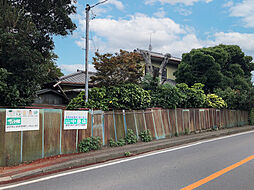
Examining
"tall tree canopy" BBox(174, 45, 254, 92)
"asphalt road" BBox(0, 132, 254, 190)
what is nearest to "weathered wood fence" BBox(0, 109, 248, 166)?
"asphalt road" BBox(0, 132, 254, 190)

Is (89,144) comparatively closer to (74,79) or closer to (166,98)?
(166,98)

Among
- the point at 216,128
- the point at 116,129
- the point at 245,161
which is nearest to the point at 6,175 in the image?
the point at 116,129

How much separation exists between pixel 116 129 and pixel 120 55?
4957 mm

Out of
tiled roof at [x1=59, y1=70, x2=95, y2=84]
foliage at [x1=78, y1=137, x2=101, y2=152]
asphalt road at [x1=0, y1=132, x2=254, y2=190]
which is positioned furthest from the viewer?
tiled roof at [x1=59, y1=70, x2=95, y2=84]

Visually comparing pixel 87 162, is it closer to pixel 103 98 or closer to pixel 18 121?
pixel 18 121

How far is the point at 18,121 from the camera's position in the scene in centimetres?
712

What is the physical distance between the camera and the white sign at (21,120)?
6914 millimetres

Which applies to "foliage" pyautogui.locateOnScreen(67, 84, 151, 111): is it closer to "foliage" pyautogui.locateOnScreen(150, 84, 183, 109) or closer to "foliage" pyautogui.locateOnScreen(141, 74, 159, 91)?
"foliage" pyautogui.locateOnScreen(150, 84, 183, 109)

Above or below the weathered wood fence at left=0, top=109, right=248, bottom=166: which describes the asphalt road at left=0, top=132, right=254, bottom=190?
below

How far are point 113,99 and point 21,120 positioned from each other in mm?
4196

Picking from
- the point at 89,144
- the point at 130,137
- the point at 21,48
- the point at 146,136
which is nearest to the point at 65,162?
the point at 89,144

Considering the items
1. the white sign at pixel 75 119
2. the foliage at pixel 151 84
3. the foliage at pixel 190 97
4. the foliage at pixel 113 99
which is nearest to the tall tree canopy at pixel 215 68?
the foliage at pixel 190 97

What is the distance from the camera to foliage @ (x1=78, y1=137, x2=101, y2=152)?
8680 mm

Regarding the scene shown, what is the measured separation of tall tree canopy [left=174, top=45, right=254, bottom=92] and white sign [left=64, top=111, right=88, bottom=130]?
593 inches
